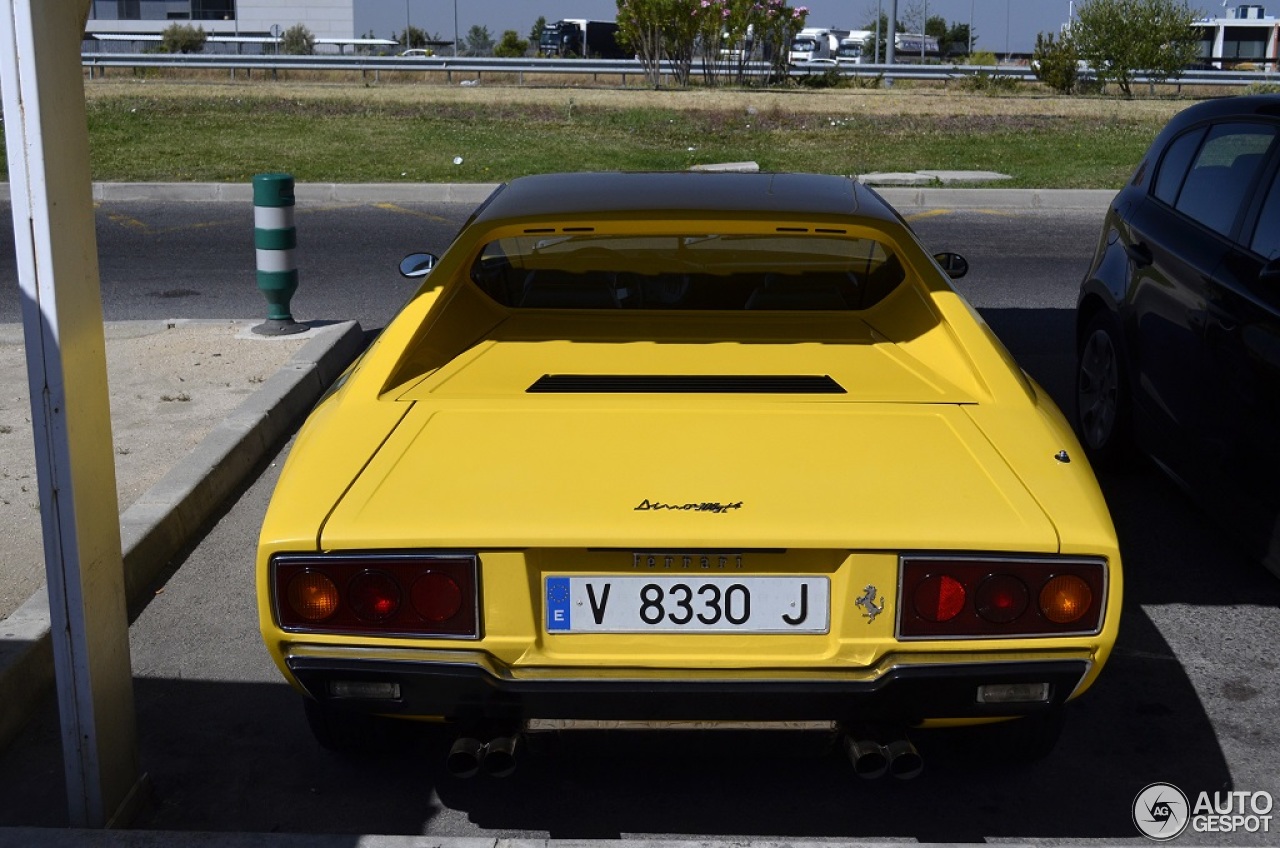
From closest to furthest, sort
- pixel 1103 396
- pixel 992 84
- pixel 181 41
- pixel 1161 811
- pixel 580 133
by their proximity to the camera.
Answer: pixel 1161 811 → pixel 1103 396 → pixel 580 133 → pixel 992 84 → pixel 181 41

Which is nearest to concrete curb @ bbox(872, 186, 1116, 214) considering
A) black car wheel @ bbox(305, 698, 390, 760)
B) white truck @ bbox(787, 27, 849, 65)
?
black car wheel @ bbox(305, 698, 390, 760)

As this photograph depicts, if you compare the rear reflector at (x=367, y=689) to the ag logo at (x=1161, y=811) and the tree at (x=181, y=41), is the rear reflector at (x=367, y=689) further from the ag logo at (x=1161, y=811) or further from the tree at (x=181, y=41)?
the tree at (x=181, y=41)

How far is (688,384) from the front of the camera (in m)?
3.40

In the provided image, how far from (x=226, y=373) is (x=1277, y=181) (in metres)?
4.90

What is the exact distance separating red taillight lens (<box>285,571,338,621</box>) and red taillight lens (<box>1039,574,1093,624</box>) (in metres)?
1.39

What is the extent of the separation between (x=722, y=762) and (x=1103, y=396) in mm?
3043

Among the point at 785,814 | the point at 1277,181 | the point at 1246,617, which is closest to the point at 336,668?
the point at 785,814

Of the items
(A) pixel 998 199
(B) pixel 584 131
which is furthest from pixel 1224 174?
(B) pixel 584 131

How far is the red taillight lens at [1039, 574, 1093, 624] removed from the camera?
2693 mm

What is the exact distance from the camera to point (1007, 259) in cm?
1110

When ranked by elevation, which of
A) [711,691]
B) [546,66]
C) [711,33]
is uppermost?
[711,33]

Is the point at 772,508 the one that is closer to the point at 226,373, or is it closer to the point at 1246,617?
the point at 1246,617

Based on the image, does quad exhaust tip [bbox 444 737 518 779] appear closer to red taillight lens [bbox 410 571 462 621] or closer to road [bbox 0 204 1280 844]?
road [bbox 0 204 1280 844]

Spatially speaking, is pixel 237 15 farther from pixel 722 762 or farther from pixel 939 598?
pixel 939 598
